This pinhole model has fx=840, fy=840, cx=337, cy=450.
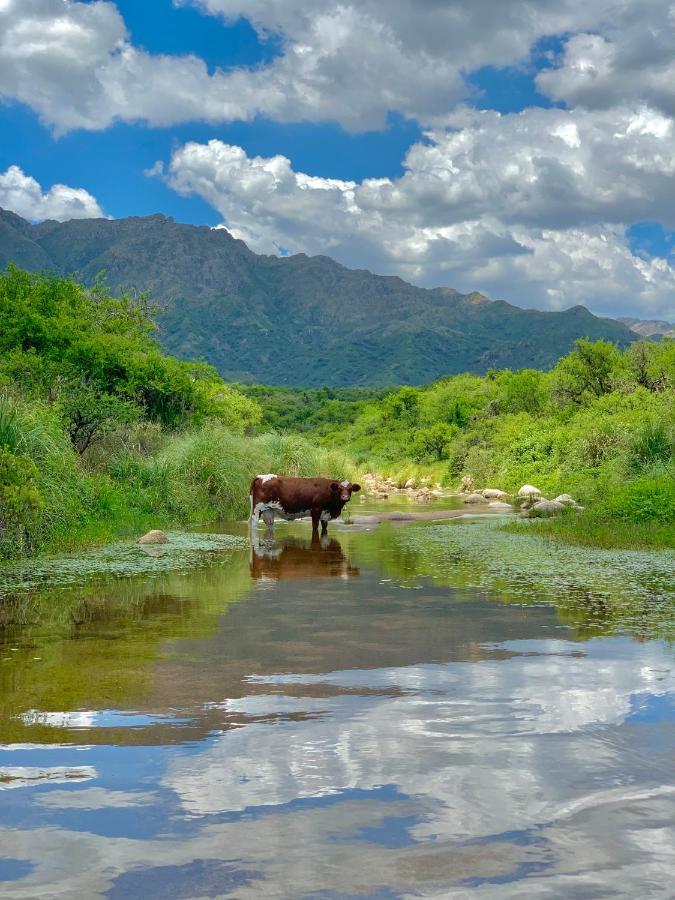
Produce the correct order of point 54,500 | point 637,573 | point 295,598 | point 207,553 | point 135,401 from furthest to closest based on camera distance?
1. point 135,401
2. point 207,553
3. point 54,500
4. point 637,573
5. point 295,598

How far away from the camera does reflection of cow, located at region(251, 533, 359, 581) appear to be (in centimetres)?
1339

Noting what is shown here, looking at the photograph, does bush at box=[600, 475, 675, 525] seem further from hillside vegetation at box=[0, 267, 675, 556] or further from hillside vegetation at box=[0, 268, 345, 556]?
hillside vegetation at box=[0, 268, 345, 556]

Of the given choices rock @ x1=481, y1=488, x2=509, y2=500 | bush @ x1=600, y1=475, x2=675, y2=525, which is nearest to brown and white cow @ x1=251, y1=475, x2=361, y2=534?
bush @ x1=600, y1=475, x2=675, y2=525

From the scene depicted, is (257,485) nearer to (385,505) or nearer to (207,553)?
(207,553)

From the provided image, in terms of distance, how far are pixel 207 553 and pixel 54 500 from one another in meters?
3.00

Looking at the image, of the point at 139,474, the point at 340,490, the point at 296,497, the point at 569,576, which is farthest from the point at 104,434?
the point at 569,576

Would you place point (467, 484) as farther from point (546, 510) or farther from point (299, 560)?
point (299, 560)

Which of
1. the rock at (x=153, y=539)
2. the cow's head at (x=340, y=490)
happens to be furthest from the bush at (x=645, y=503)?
the rock at (x=153, y=539)

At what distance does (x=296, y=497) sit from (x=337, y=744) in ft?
54.8

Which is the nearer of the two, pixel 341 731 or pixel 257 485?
pixel 341 731

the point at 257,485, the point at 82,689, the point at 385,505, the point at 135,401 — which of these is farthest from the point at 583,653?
the point at 385,505

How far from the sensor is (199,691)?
21.4ft

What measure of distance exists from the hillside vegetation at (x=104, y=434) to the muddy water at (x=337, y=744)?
17.8ft

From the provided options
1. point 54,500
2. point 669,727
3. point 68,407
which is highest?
point 68,407
